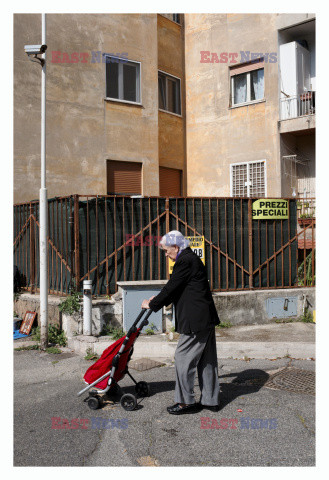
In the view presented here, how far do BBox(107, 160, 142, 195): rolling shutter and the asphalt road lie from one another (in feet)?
26.0

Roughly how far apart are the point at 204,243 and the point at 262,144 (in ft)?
19.7

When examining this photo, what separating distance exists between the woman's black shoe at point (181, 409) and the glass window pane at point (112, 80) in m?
10.6

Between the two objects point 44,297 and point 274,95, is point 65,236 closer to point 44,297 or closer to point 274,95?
point 44,297

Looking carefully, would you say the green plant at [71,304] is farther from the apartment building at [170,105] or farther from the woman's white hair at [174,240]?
the apartment building at [170,105]

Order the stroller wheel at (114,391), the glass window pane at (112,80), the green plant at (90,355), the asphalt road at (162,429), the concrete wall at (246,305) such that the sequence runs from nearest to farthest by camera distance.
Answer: the asphalt road at (162,429) < the stroller wheel at (114,391) < the green plant at (90,355) < the concrete wall at (246,305) < the glass window pane at (112,80)

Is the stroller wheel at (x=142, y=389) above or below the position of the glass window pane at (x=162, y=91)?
below

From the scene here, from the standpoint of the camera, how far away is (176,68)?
612 inches

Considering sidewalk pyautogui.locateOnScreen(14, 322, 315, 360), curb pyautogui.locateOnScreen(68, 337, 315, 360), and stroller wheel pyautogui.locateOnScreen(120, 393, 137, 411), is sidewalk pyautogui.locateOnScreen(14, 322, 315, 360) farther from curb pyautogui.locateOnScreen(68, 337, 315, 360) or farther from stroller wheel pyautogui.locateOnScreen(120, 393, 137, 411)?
stroller wheel pyautogui.locateOnScreen(120, 393, 137, 411)

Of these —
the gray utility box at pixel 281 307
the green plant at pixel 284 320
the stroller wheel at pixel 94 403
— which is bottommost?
the stroller wheel at pixel 94 403

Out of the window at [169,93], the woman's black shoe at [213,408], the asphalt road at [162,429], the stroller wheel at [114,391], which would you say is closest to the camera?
the asphalt road at [162,429]

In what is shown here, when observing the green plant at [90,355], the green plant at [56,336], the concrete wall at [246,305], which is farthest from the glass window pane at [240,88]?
the green plant at [90,355]

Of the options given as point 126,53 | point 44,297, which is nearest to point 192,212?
point 44,297

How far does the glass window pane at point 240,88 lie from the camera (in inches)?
584

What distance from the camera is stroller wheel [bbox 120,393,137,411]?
16.8 ft
